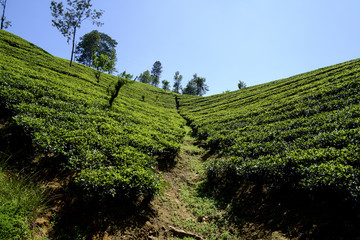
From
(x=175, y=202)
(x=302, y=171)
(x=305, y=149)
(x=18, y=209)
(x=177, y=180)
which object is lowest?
(x=175, y=202)

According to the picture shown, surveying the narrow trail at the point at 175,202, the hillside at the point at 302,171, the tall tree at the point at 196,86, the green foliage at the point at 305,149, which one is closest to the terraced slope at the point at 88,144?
the narrow trail at the point at 175,202

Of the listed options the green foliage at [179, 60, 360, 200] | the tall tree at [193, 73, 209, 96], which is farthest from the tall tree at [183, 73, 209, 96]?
the green foliage at [179, 60, 360, 200]

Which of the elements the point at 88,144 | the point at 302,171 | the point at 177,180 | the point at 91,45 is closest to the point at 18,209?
the point at 88,144

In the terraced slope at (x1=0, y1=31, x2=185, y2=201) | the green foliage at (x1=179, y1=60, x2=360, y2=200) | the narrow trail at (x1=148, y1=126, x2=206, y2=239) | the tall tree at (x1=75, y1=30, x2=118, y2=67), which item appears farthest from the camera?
the tall tree at (x1=75, y1=30, x2=118, y2=67)

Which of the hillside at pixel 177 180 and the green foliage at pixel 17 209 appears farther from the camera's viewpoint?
the hillside at pixel 177 180

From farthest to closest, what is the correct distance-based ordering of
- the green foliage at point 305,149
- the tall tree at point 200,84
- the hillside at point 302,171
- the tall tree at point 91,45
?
the tall tree at point 200,84, the tall tree at point 91,45, the green foliage at point 305,149, the hillside at point 302,171

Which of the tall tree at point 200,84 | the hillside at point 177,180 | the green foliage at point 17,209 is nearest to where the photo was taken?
the green foliage at point 17,209

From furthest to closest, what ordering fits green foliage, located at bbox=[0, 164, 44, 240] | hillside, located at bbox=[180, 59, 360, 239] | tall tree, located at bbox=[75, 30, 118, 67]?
tall tree, located at bbox=[75, 30, 118, 67], hillside, located at bbox=[180, 59, 360, 239], green foliage, located at bbox=[0, 164, 44, 240]

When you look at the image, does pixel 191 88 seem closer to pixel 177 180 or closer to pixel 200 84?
pixel 200 84

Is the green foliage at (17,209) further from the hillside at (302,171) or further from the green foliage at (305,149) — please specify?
the green foliage at (305,149)

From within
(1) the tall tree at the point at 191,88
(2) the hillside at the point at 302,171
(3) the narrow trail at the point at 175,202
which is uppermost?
(1) the tall tree at the point at 191,88

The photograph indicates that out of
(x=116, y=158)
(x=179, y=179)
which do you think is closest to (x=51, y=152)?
(x=116, y=158)

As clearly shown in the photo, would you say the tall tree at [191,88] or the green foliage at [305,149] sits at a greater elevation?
the tall tree at [191,88]

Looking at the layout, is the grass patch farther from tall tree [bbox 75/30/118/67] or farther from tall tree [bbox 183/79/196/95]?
tall tree [bbox 183/79/196/95]
